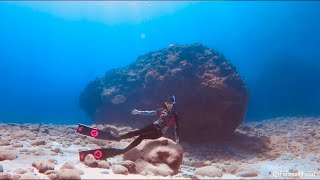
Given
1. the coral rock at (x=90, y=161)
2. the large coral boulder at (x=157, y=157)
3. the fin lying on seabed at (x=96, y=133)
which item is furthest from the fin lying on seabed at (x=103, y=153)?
the coral rock at (x=90, y=161)

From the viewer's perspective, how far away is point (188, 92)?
48.8ft

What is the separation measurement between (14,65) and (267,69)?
401ft

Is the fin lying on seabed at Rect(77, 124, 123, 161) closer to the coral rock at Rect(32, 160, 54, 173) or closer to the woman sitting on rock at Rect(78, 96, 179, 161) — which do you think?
the woman sitting on rock at Rect(78, 96, 179, 161)

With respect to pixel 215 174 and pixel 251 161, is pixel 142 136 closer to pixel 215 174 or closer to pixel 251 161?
pixel 215 174

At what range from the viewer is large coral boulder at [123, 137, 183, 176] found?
658 centimetres

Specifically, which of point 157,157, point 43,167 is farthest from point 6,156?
point 157,157

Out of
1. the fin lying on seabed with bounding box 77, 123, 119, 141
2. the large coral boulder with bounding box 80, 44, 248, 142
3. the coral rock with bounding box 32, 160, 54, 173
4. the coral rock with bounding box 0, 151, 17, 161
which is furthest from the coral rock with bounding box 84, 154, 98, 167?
the large coral boulder with bounding box 80, 44, 248, 142

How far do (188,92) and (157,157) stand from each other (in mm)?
8255

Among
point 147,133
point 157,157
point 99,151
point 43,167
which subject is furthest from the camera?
point 147,133

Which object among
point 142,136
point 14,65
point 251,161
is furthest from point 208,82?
point 14,65

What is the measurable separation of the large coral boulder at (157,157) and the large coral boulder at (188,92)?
23.2 ft

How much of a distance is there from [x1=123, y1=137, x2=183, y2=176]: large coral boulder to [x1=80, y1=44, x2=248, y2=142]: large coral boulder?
7086 millimetres

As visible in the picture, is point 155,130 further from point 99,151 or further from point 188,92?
point 188,92

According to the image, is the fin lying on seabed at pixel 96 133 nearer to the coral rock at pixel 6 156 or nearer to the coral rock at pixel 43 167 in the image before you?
the coral rock at pixel 6 156
